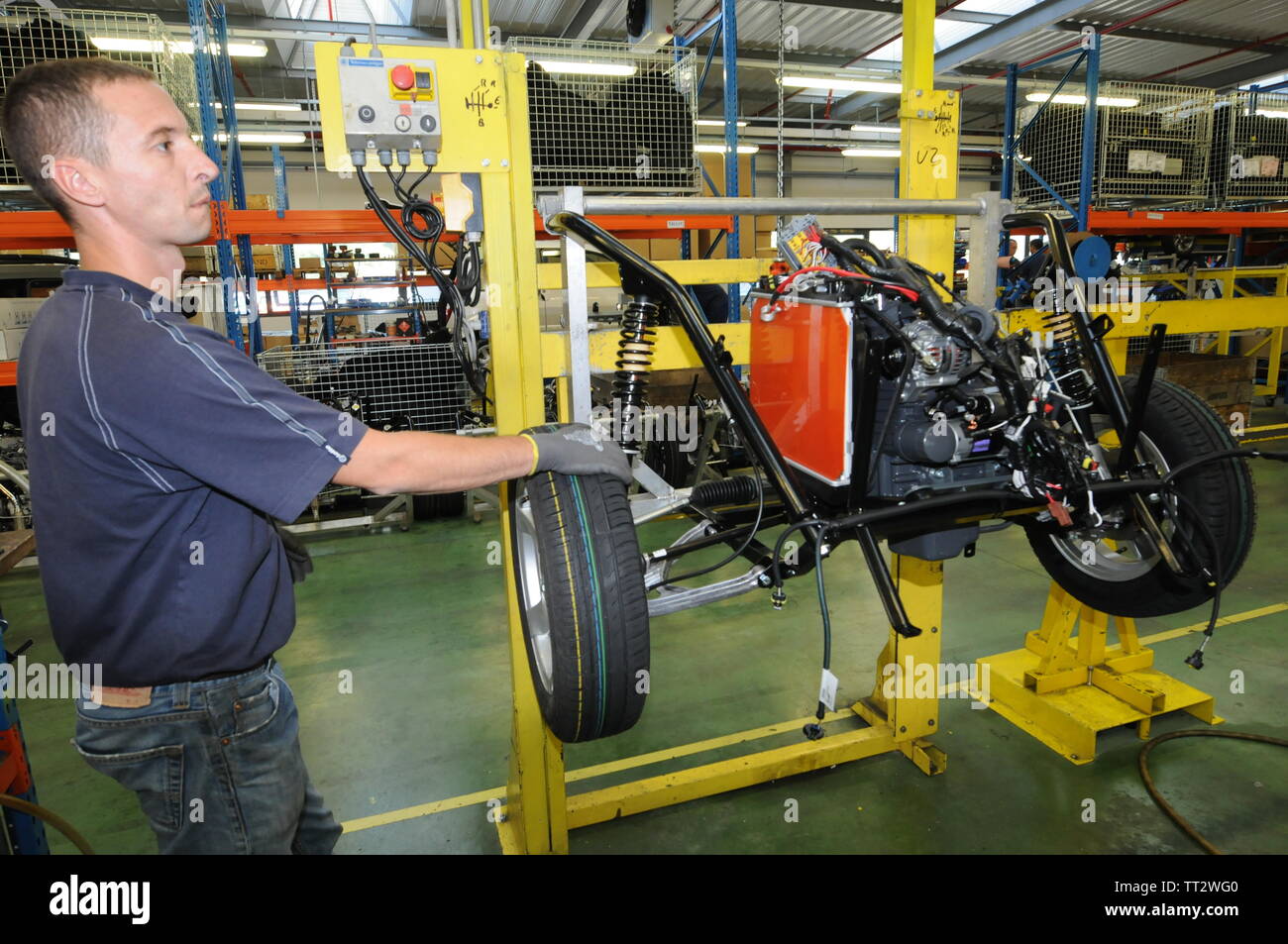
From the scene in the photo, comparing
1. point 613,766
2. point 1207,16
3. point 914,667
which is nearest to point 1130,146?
point 1207,16

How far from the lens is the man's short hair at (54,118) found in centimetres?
124

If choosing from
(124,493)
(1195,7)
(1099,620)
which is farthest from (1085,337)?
(1195,7)

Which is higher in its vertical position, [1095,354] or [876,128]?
[876,128]

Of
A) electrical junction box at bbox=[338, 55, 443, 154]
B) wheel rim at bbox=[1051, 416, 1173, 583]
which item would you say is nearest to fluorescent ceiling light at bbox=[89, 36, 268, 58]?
electrical junction box at bbox=[338, 55, 443, 154]

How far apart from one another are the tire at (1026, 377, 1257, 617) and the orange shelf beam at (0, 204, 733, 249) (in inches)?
97.5

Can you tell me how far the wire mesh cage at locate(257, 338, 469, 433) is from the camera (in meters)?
5.51

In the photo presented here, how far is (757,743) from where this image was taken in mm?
3035

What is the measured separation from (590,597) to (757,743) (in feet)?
5.94

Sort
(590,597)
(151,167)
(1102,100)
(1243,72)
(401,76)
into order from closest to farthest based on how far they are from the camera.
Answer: (151,167), (590,597), (401,76), (1102,100), (1243,72)

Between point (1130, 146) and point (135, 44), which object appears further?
point (1130, 146)

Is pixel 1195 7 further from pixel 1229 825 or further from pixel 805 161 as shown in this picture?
pixel 1229 825

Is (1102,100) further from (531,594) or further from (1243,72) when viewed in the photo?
(531,594)

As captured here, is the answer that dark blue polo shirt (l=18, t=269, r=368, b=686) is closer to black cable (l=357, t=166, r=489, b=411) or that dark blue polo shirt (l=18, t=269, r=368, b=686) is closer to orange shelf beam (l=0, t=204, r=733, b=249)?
black cable (l=357, t=166, r=489, b=411)

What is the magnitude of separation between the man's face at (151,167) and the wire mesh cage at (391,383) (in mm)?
4080
